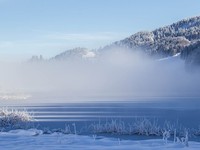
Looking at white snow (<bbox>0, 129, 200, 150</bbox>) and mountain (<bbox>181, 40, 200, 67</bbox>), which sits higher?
mountain (<bbox>181, 40, 200, 67</bbox>)

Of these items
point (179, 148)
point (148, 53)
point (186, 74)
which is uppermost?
point (148, 53)

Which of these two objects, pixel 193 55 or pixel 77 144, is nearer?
pixel 77 144

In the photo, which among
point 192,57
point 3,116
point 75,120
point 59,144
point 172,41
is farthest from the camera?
point 172,41

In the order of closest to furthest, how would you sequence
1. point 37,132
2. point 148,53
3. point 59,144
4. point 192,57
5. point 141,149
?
point 141,149
point 59,144
point 37,132
point 192,57
point 148,53

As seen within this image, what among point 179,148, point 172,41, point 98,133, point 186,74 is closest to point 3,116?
point 98,133

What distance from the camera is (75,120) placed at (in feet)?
89.8

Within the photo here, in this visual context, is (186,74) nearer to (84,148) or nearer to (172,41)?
(172,41)

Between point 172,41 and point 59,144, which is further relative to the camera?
point 172,41

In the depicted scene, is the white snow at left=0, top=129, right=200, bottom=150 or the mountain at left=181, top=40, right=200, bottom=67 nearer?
the white snow at left=0, top=129, right=200, bottom=150

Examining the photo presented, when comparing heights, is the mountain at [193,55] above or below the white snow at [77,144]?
above

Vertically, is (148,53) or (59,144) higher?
(148,53)

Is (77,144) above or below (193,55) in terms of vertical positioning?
below

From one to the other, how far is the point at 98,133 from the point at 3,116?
235 inches

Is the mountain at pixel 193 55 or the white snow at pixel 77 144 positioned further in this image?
the mountain at pixel 193 55
